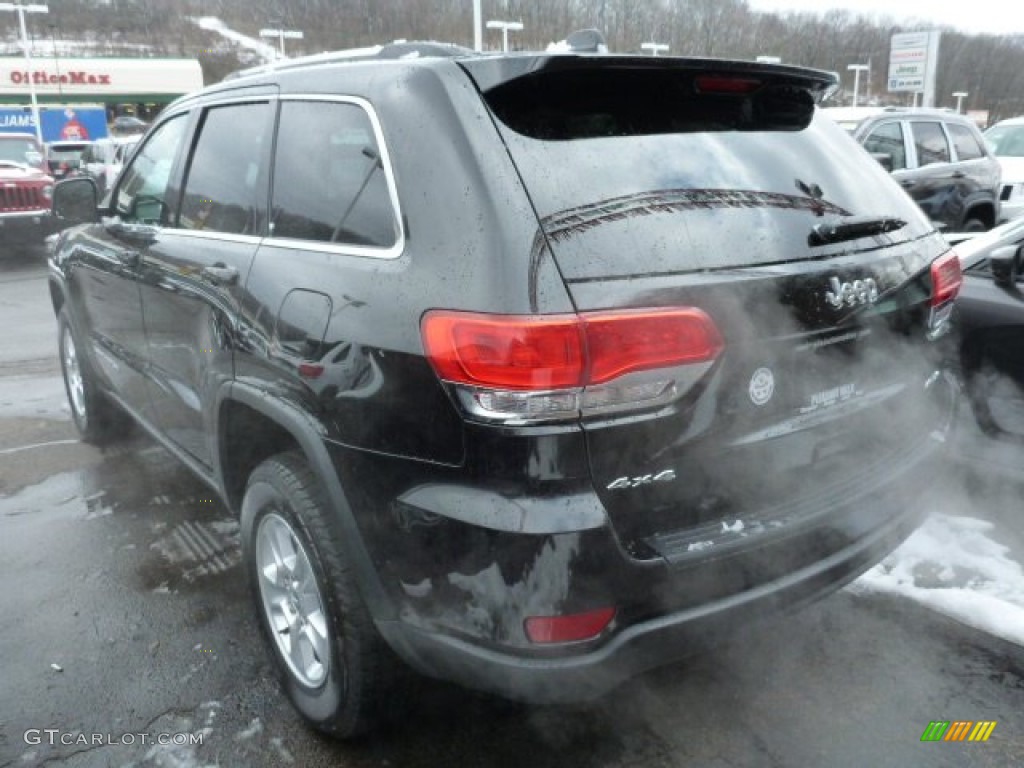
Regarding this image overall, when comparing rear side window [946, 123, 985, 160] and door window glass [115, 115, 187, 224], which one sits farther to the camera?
rear side window [946, 123, 985, 160]

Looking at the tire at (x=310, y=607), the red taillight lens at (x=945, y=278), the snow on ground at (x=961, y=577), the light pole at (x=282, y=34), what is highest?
the light pole at (x=282, y=34)

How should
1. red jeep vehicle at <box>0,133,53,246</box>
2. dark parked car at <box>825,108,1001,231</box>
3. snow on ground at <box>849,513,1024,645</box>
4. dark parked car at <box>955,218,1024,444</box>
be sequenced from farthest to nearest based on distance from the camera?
red jeep vehicle at <box>0,133,53,246</box> → dark parked car at <box>825,108,1001,231</box> → dark parked car at <box>955,218,1024,444</box> → snow on ground at <box>849,513,1024,645</box>

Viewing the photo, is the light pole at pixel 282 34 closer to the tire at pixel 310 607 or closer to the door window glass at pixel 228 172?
the door window glass at pixel 228 172

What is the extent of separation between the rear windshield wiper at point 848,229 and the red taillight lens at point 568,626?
1.12m

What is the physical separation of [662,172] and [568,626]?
1140mm

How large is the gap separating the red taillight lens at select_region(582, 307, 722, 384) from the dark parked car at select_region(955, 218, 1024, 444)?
2.68m

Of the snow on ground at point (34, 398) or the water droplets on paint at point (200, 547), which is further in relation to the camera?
the snow on ground at point (34, 398)

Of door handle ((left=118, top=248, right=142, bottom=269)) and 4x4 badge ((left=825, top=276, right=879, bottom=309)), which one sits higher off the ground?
4x4 badge ((left=825, top=276, right=879, bottom=309))

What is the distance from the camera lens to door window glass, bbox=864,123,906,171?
8.95m

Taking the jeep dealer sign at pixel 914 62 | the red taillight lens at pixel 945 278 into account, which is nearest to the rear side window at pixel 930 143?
the red taillight lens at pixel 945 278

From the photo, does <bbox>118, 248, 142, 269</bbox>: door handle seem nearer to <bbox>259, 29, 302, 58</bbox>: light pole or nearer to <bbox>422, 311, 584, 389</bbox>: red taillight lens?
<bbox>422, 311, 584, 389</bbox>: red taillight lens

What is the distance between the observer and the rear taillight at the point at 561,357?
1806 mm

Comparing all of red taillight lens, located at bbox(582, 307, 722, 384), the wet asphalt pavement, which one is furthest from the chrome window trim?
the wet asphalt pavement

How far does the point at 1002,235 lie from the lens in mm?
4293
